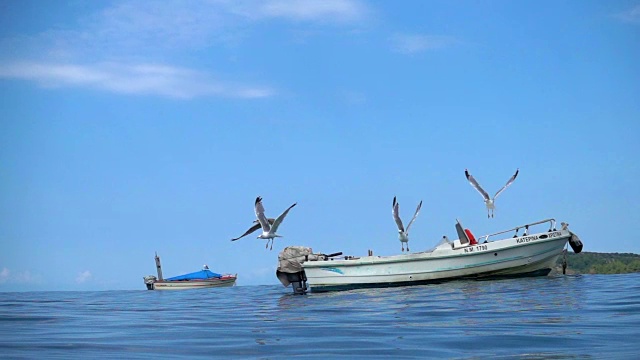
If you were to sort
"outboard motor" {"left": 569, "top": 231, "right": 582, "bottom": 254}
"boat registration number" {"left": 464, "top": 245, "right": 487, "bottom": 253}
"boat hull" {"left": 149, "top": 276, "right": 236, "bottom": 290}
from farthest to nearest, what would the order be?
"boat hull" {"left": 149, "top": 276, "right": 236, "bottom": 290} → "outboard motor" {"left": 569, "top": 231, "right": 582, "bottom": 254} → "boat registration number" {"left": 464, "top": 245, "right": 487, "bottom": 253}

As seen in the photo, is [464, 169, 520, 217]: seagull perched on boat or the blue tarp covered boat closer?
[464, 169, 520, 217]: seagull perched on boat

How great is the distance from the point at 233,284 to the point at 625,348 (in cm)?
5408

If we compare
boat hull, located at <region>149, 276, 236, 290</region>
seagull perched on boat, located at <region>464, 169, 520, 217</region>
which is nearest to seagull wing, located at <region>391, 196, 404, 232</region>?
seagull perched on boat, located at <region>464, 169, 520, 217</region>

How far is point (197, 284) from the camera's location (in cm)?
5794

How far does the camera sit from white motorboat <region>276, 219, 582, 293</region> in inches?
1153

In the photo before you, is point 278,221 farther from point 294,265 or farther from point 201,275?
point 201,275

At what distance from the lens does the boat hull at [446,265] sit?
2925 centimetres

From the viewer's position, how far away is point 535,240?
96.5 feet

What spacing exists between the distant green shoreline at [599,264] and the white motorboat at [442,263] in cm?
1367

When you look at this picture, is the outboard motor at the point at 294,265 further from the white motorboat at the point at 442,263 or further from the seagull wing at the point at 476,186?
the seagull wing at the point at 476,186

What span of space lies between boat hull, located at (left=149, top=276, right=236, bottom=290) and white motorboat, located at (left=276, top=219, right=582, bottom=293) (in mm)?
28998

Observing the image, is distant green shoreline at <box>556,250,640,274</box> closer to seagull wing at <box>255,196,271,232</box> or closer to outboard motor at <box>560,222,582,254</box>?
outboard motor at <box>560,222,582,254</box>

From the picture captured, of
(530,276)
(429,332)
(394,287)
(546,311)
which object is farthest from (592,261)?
(429,332)

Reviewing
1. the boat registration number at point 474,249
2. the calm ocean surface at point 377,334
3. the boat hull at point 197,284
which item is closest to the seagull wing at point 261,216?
the boat registration number at point 474,249
